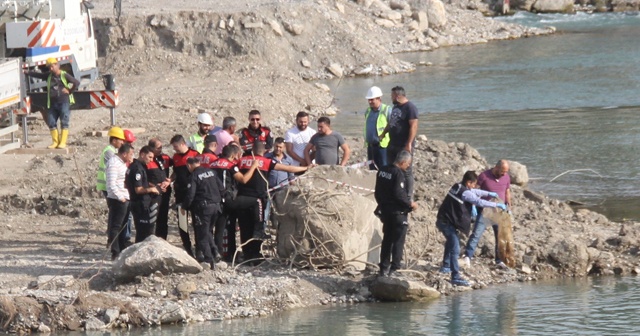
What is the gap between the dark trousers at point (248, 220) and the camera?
46.6 feet

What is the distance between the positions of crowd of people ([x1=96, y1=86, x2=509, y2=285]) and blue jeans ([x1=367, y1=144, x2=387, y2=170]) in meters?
0.13

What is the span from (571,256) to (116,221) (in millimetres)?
5503

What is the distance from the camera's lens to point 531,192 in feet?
59.2

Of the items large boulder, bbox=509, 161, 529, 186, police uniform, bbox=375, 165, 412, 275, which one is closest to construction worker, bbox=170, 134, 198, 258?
police uniform, bbox=375, 165, 412, 275

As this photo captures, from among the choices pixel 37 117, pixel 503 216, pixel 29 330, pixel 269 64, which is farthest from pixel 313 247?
pixel 269 64

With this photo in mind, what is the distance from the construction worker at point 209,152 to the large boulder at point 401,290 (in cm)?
239

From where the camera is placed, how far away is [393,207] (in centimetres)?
1316

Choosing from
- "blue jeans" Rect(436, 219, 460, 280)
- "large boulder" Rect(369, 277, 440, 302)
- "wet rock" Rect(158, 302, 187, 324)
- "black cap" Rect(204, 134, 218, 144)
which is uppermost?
"black cap" Rect(204, 134, 218, 144)

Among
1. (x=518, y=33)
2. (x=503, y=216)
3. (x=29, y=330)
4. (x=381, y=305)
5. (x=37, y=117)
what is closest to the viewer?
(x=29, y=330)

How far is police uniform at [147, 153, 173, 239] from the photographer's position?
556 inches

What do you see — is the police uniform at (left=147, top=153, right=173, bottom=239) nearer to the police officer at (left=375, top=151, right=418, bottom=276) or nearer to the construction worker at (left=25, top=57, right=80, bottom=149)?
the police officer at (left=375, top=151, right=418, bottom=276)

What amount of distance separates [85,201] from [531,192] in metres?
6.63

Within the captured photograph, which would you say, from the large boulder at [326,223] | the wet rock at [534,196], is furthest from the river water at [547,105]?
the large boulder at [326,223]

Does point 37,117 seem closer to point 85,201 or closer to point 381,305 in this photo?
point 85,201
